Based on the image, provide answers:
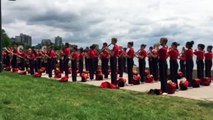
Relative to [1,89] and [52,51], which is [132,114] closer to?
[1,89]

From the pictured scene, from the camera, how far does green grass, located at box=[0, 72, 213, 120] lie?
960 centimetres

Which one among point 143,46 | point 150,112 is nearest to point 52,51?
point 143,46

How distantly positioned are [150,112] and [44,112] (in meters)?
2.44

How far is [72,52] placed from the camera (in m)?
23.5

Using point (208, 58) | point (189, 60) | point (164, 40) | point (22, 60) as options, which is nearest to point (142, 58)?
point (208, 58)

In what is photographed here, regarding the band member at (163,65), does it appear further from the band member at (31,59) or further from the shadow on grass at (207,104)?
the band member at (31,59)

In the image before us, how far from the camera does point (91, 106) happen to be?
10828 millimetres

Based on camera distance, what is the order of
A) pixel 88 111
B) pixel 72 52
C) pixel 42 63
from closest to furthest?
pixel 88 111, pixel 72 52, pixel 42 63

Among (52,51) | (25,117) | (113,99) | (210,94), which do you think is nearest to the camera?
(25,117)

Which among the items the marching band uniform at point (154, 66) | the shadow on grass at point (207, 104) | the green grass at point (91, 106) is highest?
the marching band uniform at point (154, 66)

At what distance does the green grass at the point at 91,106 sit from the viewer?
960 cm

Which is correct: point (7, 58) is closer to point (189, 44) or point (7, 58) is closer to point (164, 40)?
point (189, 44)

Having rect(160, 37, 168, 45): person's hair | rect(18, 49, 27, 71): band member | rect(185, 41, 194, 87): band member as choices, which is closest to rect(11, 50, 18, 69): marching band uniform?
rect(18, 49, 27, 71): band member

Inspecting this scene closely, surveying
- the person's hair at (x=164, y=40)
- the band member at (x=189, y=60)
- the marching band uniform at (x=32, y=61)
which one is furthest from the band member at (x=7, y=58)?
the person's hair at (x=164, y=40)
